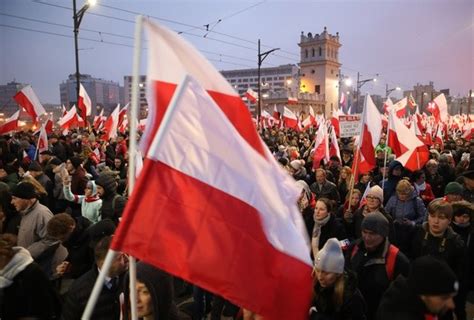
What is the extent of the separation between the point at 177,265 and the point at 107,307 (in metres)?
1.45

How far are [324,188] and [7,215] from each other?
5.06 meters

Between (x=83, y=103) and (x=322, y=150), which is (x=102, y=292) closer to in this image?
(x=322, y=150)

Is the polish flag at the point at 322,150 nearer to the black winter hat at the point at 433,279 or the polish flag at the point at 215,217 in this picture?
the black winter hat at the point at 433,279

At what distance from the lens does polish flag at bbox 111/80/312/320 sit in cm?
186

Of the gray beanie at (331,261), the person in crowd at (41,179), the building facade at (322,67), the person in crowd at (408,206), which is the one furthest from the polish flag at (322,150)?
the building facade at (322,67)

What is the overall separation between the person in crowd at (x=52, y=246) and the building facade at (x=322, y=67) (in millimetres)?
69012

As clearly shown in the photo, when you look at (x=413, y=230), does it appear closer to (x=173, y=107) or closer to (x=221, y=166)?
(x=221, y=166)

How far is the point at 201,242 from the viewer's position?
189cm

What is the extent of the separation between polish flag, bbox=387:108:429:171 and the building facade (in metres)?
64.9

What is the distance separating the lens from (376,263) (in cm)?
332

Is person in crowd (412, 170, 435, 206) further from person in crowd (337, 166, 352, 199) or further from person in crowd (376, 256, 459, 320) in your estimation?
person in crowd (376, 256, 459, 320)

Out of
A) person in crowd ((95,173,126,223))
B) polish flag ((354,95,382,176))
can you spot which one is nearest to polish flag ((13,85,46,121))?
person in crowd ((95,173,126,223))

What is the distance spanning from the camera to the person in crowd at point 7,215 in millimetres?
4527

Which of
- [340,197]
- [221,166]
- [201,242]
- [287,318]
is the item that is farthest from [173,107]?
[340,197]
